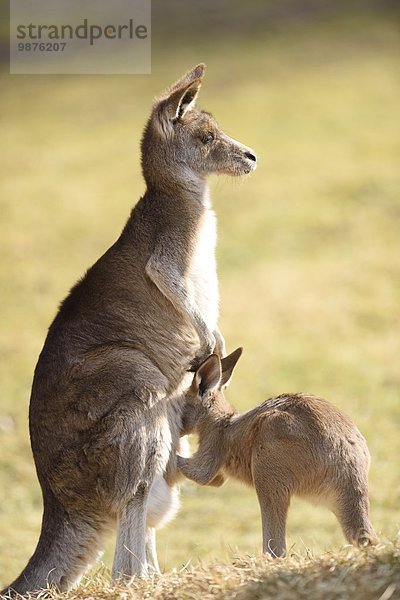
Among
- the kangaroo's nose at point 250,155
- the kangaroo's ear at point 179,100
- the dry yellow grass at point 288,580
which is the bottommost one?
the dry yellow grass at point 288,580

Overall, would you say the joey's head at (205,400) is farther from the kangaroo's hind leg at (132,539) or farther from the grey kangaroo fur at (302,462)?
the kangaroo's hind leg at (132,539)

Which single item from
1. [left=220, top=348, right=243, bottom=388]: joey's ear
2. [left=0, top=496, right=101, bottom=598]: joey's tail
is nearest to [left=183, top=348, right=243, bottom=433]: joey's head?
[left=220, top=348, right=243, bottom=388]: joey's ear

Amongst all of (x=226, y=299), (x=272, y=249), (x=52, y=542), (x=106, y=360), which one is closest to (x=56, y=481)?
(x=52, y=542)

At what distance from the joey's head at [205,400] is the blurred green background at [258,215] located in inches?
31.2

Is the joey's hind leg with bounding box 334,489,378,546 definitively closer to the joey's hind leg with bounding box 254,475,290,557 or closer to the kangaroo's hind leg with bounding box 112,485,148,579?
the joey's hind leg with bounding box 254,475,290,557

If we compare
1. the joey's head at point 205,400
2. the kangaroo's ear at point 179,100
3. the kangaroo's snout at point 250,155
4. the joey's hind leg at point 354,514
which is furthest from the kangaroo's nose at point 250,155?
the joey's hind leg at point 354,514

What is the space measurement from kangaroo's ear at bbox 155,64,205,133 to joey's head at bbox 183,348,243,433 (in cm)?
159

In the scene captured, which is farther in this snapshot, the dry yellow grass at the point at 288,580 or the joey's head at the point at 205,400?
the joey's head at the point at 205,400

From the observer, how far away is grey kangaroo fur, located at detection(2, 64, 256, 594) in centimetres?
579

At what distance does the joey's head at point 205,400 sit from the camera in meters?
6.40

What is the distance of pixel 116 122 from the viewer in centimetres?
2778

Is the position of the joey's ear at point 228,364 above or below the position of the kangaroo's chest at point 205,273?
below

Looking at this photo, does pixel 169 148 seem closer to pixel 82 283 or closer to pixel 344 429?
pixel 82 283

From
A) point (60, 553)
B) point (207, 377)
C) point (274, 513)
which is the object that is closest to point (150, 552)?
point (60, 553)
